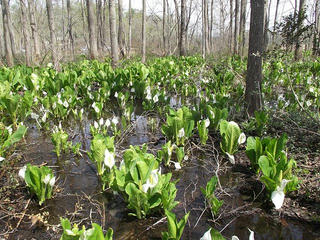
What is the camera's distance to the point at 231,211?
218 centimetres

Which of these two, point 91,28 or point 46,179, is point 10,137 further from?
point 91,28

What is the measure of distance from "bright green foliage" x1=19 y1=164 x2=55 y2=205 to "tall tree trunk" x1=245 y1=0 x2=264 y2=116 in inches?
110

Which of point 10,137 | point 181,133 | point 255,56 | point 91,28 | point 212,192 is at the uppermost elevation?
point 91,28

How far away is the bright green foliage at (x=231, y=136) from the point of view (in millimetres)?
2926

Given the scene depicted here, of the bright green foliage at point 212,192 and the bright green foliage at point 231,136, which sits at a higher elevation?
the bright green foliage at point 231,136

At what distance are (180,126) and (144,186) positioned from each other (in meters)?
1.48

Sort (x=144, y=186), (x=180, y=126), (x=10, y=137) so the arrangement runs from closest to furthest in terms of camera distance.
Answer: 1. (x=144, y=186)
2. (x=10, y=137)
3. (x=180, y=126)

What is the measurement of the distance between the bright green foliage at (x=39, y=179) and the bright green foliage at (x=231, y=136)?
5.70 feet

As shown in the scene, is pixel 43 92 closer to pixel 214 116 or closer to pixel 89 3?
pixel 214 116

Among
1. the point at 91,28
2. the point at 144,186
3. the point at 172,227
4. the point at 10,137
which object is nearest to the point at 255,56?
the point at 144,186

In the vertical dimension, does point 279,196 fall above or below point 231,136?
below

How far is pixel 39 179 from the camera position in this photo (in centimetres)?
221

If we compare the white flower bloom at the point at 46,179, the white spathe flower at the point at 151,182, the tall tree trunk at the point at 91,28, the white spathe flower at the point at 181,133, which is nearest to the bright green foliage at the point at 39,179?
the white flower bloom at the point at 46,179

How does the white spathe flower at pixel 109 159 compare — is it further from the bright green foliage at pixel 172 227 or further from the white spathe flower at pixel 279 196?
the white spathe flower at pixel 279 196
